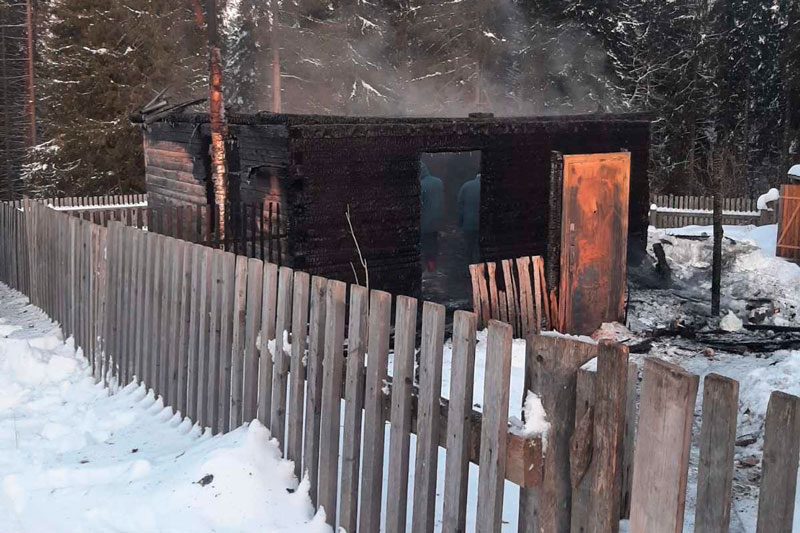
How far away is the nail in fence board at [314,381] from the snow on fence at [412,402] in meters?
0.01

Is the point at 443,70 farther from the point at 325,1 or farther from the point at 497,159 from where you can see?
the point at 497,159

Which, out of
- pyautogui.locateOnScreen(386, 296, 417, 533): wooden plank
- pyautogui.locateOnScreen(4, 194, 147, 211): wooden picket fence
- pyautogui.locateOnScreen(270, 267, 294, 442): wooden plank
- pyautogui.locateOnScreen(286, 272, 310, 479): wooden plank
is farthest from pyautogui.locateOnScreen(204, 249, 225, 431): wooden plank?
pyautogui.locateOnScreen(4, 194, 147, 211): wooden picket fence

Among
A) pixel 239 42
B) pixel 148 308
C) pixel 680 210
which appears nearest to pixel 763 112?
pixel 680 210

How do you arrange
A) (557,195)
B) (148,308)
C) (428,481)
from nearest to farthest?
1. (428,481)
2. (148,308)
3. (557,195)

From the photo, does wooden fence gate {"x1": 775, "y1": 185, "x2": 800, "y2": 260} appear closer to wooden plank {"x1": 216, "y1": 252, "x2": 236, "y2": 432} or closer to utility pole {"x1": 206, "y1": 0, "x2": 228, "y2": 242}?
utility pole {"x1": 206, "y1": 0, "x2": 228, "y2": 242}

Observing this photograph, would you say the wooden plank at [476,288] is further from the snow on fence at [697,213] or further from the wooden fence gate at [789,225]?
the snow on fence at [697,213]

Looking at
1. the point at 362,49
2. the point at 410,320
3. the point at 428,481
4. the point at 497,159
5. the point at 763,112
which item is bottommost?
the point at 428,481

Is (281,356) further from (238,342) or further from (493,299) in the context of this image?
(493,299)

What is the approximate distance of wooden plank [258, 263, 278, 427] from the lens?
4973 millimetres

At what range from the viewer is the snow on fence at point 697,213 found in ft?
85.1

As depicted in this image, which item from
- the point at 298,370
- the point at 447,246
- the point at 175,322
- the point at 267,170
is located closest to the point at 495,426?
the point at 298,370

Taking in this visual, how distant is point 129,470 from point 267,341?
1.29m

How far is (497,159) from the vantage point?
12.6m

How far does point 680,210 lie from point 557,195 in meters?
17.3
